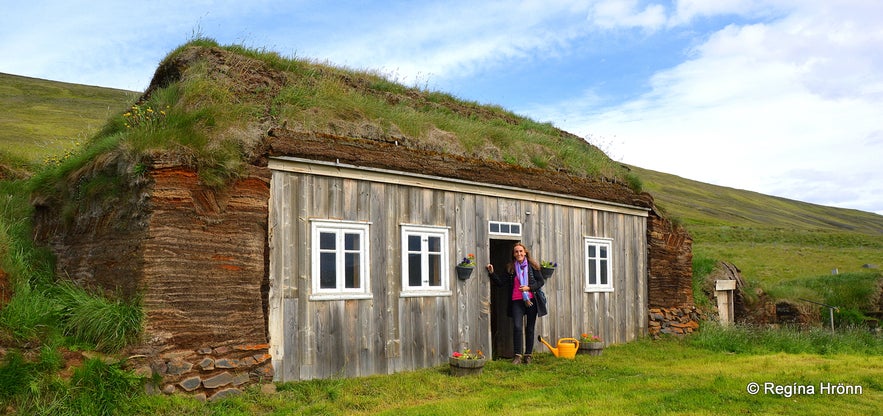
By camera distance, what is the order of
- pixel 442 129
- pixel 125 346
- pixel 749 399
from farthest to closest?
pixel 442 129 → pixel 749 399 → pixel 125 346

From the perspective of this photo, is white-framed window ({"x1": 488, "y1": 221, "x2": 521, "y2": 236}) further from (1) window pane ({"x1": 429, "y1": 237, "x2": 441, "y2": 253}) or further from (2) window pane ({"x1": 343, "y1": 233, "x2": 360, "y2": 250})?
(2) window pane ({"x1": 343, "y1": 233, "x2": 360, "y2": 250})

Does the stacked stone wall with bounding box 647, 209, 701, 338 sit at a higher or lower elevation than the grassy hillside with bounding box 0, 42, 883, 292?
lower

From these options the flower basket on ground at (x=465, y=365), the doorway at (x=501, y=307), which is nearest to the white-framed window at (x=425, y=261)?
the flower basket on ground at (x=465, y=365)

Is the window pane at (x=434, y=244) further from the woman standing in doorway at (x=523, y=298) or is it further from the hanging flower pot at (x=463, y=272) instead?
the woman standing in doorway at (x=523, y=298)

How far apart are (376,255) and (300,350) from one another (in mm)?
1763

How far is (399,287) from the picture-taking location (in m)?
10.2

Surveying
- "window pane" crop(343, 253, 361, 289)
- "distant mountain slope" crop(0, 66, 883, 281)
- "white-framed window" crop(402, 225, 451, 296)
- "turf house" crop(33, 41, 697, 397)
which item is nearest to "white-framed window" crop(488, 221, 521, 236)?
"turf house" crop(33, 41, 697, 397)

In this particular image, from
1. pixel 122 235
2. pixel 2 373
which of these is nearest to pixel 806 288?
pixel 122 235

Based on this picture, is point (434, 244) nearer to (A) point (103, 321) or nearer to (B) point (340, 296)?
(B) point (340, 296)

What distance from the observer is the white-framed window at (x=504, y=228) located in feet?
38.7

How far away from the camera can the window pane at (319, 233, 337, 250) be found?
9320 millimetres

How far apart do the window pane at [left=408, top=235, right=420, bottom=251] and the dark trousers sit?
77.9 inches

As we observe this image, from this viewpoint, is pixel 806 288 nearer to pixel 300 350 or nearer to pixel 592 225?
pixel 592 225

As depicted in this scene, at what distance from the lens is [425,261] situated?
10648 mm
